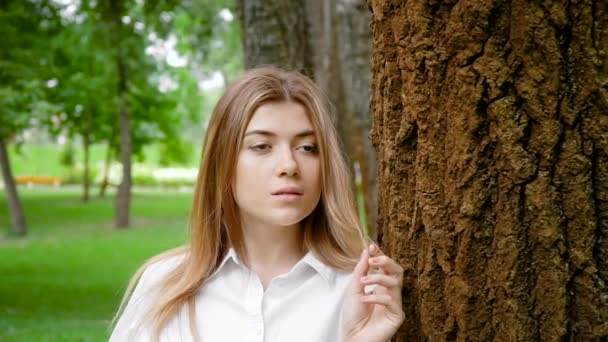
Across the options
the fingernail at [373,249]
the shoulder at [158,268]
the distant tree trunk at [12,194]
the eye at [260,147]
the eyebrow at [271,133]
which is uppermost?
the eyebrow at [271,133]

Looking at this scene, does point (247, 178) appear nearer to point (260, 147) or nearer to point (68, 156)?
point (260, 147)

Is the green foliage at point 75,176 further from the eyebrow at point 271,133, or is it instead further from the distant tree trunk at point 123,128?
the eyebrow at point 271,133

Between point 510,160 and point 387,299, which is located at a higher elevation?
point 510,160

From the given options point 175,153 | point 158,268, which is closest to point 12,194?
point 158,268

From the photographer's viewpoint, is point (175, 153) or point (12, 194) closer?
point (12, 194)

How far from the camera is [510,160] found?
1887mm

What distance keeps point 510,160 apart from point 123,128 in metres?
22.7

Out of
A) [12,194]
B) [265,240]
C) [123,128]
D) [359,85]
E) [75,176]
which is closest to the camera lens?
[265,240]

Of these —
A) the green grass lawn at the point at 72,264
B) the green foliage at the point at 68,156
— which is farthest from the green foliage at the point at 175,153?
the green grass lawn at the point at 72,264

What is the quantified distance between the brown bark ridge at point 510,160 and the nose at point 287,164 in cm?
38

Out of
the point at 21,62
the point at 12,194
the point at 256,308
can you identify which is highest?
the point at 21,62

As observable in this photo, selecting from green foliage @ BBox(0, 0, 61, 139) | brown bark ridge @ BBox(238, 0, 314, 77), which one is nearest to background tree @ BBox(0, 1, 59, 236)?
green foliage @ BBox(0, 0, 61, 139)

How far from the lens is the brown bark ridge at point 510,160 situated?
1836mm

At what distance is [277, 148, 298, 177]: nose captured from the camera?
2.27 m
